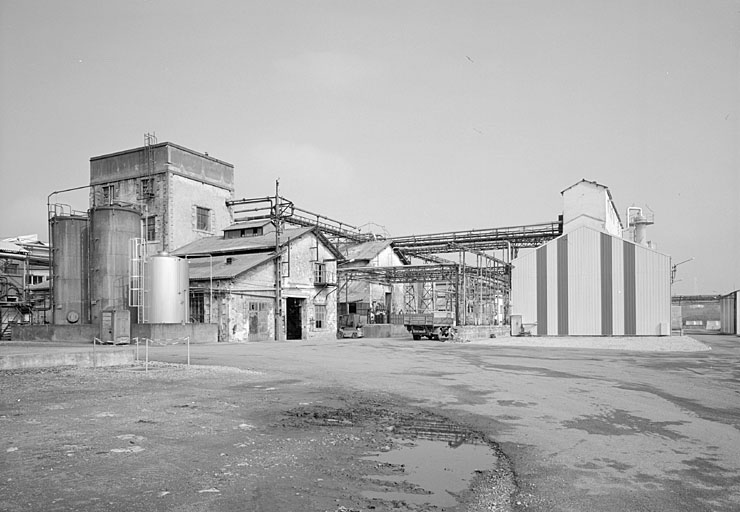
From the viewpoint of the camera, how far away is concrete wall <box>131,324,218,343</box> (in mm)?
25938

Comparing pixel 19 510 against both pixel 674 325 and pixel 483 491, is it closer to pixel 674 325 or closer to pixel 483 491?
pixel 483 491

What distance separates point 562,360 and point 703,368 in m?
4.37

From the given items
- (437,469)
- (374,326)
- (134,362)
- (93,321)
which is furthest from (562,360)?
(374,326)

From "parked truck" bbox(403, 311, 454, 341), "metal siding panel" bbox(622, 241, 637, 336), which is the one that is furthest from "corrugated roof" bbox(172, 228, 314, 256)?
"metal siding panel" bbox(622, 241, 637, 336)

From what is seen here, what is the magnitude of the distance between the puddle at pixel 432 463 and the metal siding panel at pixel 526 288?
3038 centimetres

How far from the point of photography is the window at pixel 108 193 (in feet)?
140

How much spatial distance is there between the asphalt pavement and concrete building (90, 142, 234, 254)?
73.0ft

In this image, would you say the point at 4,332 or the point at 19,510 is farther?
the point at 4,332

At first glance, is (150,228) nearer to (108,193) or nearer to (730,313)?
(108,193)

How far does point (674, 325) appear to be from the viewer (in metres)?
62.9

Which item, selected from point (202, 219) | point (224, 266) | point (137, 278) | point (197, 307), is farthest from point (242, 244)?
point (137, 278)

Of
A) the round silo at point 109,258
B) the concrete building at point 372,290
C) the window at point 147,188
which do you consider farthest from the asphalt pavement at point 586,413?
the concrete building at point 372,290

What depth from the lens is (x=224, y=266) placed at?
3534 centimetres

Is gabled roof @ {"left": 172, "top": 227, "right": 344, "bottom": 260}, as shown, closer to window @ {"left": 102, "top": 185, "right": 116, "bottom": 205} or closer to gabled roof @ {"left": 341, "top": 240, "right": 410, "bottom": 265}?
window @ {"left": 102, "top": 185, "right": 116, "bottom": 205}
